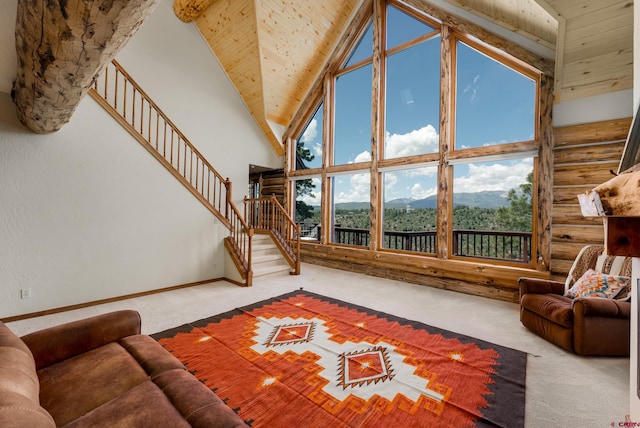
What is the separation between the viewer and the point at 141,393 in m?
1.30

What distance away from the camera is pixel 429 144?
16.8 feet

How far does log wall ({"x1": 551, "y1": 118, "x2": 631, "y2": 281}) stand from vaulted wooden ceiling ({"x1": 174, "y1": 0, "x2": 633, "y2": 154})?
0.50 m

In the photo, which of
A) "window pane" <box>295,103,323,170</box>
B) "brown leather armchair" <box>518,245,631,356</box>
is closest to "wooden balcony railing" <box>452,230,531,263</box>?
"brown leather armchair" <box>518,245,631,356</box>

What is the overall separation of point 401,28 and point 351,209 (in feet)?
12.9

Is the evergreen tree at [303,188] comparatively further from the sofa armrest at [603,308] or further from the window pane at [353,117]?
the sofa armrest at [603,308]

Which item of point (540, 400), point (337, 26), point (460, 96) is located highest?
point (337, 26)

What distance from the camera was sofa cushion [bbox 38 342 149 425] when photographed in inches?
47.9

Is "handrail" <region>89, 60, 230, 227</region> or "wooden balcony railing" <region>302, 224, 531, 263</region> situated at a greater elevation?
"handrail" <region>89, 60, 230, 227</region>

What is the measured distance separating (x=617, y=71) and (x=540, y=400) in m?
3.74

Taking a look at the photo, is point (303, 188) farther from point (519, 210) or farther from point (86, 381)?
point (86, 381)

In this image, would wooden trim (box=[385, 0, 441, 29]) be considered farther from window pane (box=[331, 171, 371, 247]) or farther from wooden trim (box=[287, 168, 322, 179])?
wooden trim (box=[287, 168, 322, 179])

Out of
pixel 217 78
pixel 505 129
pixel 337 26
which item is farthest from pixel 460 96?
pixel 217 78

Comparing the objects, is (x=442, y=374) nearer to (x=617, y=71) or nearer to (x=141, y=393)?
(x=141, y=393)

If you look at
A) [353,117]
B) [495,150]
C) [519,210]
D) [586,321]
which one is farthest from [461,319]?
[353,117]
